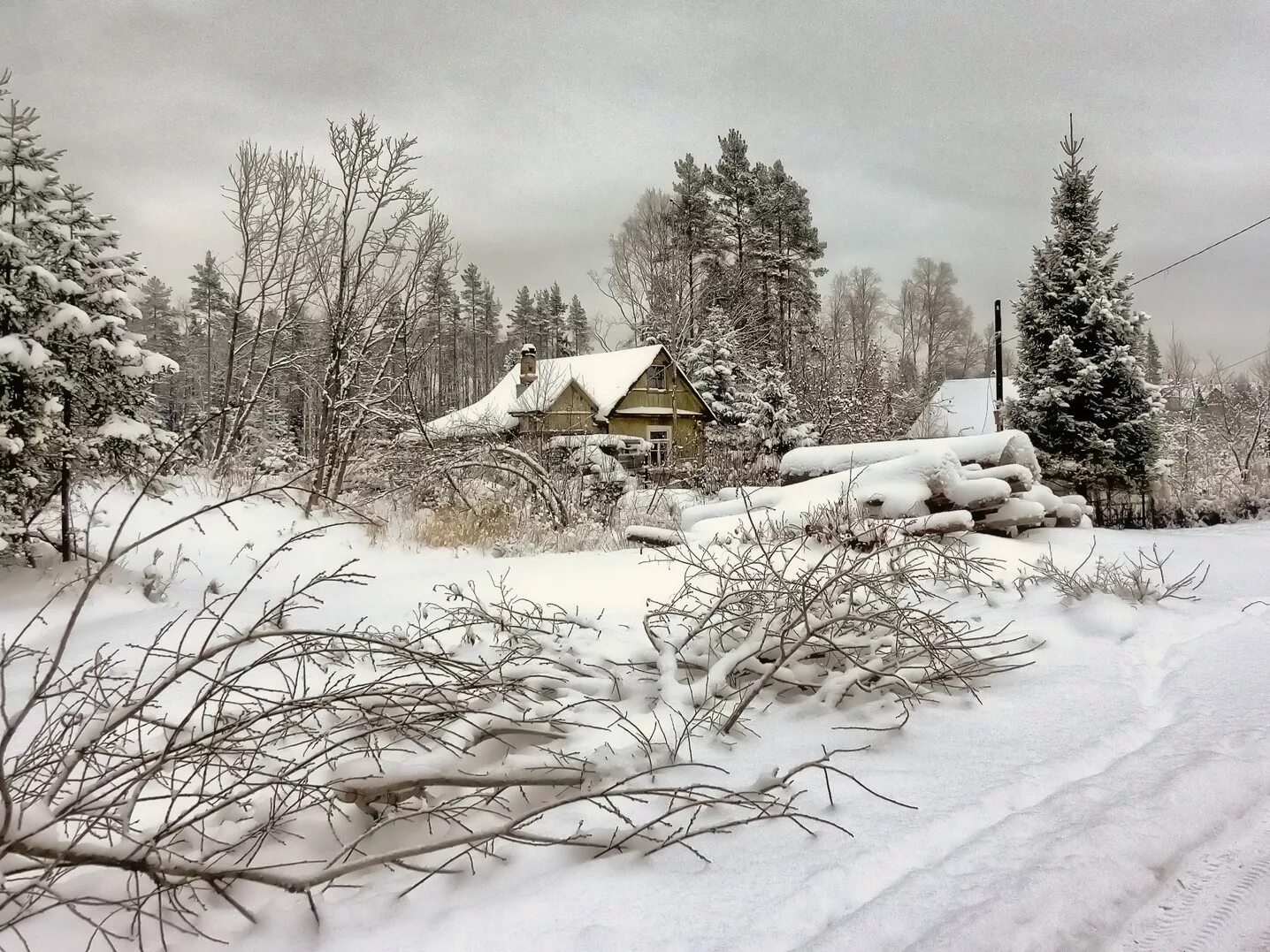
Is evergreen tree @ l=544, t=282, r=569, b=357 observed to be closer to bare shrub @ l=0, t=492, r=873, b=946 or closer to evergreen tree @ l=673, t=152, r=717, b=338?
evergreen tree @ l=673, t=152, r=717, b=338

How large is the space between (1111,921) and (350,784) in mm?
1722

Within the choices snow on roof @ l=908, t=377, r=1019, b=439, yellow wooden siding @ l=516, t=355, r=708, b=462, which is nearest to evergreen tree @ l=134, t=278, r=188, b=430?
yellow wooden siding @ l=516, t=355, r=708, b=462

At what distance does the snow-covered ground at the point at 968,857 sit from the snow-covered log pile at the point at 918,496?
3.05 m

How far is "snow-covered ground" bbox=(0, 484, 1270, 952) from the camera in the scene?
128cm

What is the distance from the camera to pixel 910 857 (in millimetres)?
1527

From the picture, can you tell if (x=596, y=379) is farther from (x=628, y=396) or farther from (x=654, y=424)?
(x=654, y=424)

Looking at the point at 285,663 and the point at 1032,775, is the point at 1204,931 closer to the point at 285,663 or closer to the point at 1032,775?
the point at 1032,775

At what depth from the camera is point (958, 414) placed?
89.5 feet

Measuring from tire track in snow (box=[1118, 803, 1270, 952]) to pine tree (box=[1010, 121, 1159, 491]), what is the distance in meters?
12.2

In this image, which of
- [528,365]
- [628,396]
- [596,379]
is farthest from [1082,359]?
[596,379]

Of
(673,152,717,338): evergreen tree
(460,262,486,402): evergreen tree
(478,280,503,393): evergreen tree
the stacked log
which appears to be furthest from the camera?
(478,280,503,393): evergreen tree

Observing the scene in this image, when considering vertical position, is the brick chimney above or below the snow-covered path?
above

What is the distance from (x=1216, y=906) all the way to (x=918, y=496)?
5.59 m

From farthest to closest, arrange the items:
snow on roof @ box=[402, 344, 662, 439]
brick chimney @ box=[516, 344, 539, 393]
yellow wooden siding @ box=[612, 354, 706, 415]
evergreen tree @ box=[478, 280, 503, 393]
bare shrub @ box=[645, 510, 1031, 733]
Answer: evergreen tree @ box=[478, 280, 503, 393] → yellow wooden siding @ box=[612, 354, 706, 415] → snow on roof @ box=[402, 344, 662, 439] → brick chimney @ box=[516, 344, 539, 393] → bare shrub @ box=[645, 510, 1031, 733]
